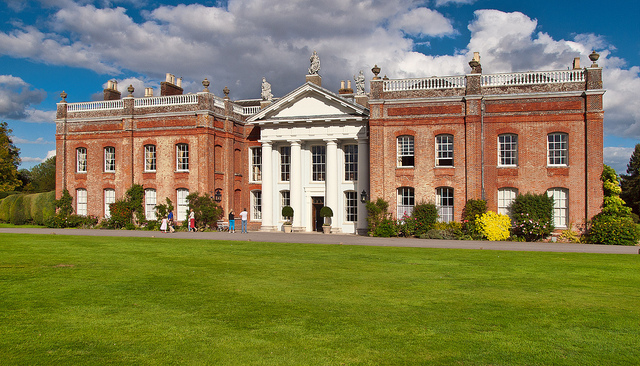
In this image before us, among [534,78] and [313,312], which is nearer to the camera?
[313,312]

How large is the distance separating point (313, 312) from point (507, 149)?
2161cm

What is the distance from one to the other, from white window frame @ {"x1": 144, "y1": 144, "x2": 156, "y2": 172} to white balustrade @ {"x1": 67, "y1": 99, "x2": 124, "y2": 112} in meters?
3.63

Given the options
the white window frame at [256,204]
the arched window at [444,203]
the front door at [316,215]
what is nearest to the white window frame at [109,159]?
the white window frame at [256,204]

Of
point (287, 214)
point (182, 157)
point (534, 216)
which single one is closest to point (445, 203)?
point (534, 216)

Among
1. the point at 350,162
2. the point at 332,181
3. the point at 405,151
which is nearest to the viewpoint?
the point at 405,151

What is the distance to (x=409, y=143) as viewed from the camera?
28.3 meters

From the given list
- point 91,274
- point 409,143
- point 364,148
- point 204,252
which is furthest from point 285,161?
point 91,274

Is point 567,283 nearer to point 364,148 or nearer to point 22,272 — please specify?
point 22,272

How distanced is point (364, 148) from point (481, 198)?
745cm

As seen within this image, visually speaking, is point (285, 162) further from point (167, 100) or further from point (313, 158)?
point (167, 100)

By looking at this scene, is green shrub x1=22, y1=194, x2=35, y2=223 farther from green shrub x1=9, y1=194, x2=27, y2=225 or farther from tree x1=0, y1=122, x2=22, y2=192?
tree x1=0, y1=122, x2=22, y2=192

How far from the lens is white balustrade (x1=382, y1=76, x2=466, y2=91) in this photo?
89.8 feet

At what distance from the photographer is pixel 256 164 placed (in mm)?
34875

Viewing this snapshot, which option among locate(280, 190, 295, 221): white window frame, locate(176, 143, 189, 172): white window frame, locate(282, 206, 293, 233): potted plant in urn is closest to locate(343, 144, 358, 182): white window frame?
locate(282, 206, 293, 233): potted plant in urn
